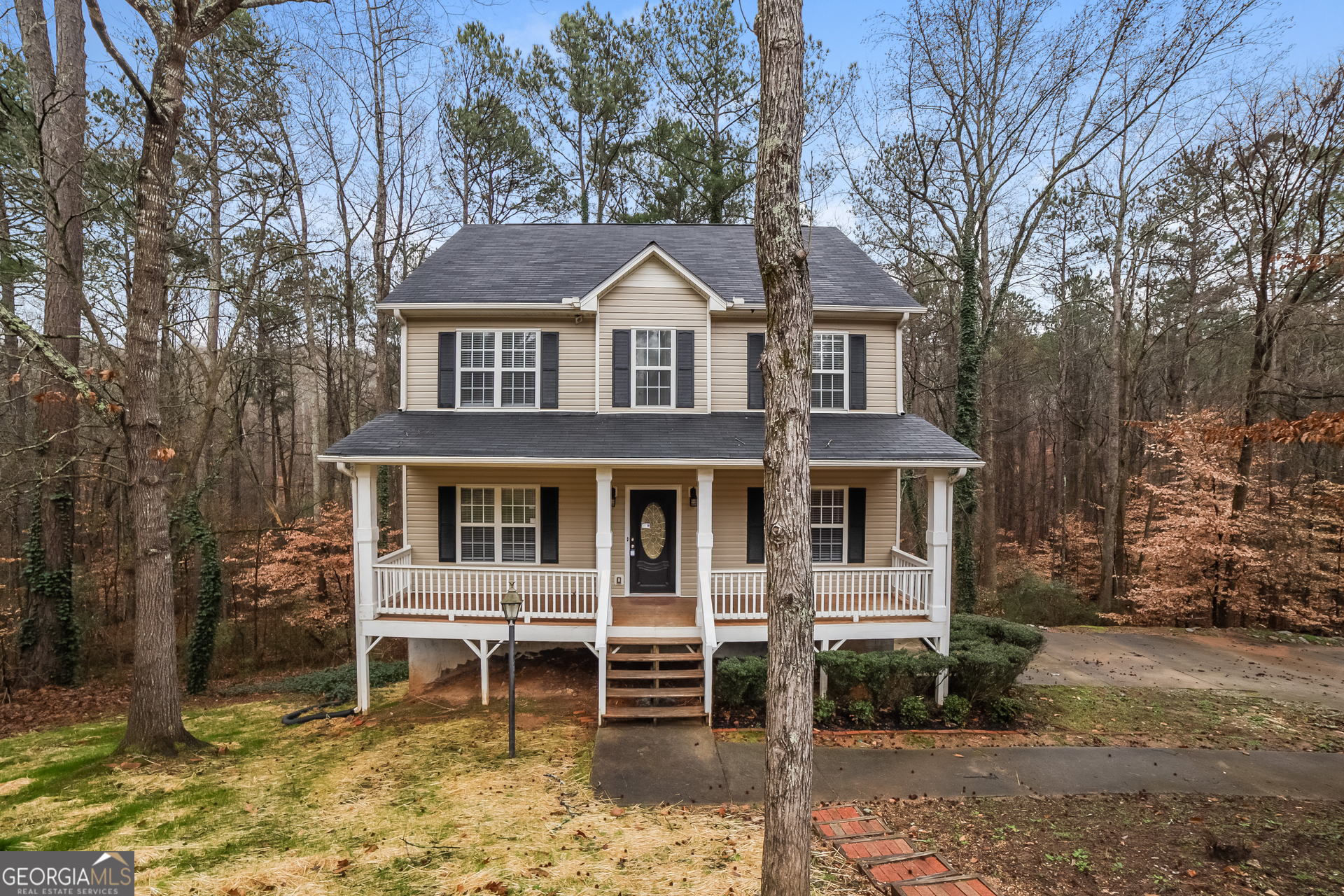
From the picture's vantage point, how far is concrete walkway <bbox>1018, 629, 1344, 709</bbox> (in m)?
9.80

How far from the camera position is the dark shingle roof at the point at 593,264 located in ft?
35.8

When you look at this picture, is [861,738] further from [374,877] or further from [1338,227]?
[1338,227]

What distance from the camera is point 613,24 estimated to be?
18703 millimetres

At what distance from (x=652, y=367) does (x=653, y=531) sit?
3082mm

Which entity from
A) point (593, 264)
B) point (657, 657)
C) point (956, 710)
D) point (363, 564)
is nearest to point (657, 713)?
point (657, 657)

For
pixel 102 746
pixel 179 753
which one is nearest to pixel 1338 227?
pixel 179 753

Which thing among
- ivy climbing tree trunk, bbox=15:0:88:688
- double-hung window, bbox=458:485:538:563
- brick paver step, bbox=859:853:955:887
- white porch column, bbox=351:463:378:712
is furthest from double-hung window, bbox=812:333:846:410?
ivy climbing tree trunk, bbox=15:0:88:688

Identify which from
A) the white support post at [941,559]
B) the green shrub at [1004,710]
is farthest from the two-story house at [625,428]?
the green shrub at [1004,710]

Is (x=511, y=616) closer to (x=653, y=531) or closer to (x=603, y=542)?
(x=603, y=542)

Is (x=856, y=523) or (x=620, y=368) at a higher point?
(x=620, y=368)

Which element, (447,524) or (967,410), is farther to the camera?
(967,410)

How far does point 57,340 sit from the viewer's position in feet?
32.9

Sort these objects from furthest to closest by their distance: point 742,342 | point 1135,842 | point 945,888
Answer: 1. point 742,342
2. point 1135,842
3. point 945,888

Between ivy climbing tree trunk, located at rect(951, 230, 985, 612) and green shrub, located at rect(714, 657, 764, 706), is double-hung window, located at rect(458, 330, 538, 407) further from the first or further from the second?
ivy climbing tree trunk, located at rect(951, 230, 985, 612)
